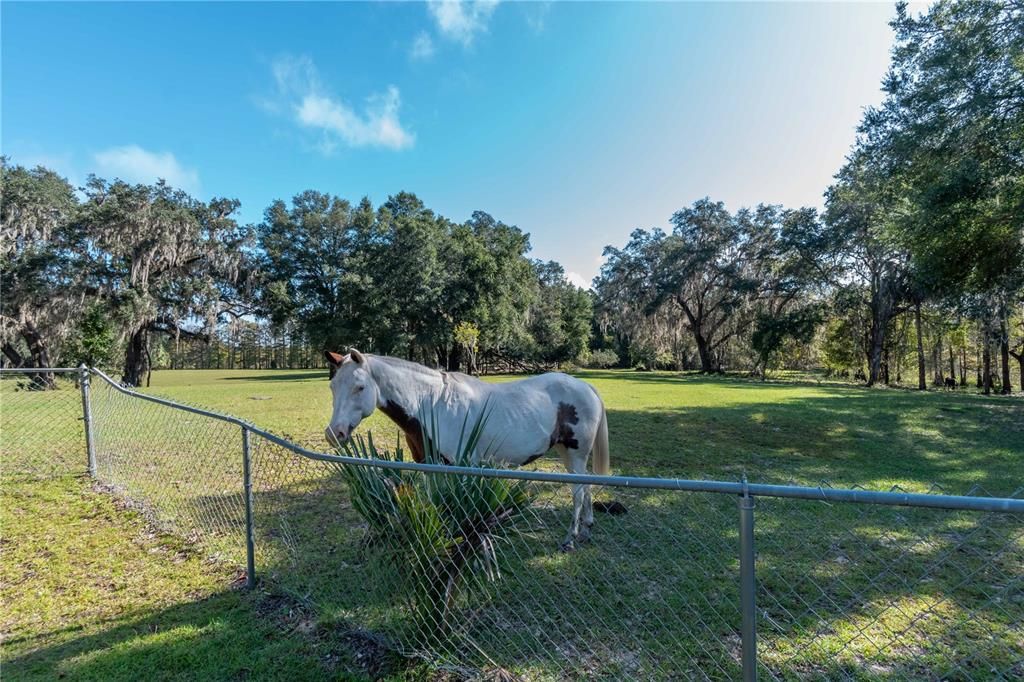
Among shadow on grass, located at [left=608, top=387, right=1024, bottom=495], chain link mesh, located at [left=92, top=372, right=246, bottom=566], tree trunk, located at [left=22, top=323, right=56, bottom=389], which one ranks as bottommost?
shadow on grass, located at [left=608, top=387, right=1024, bottom=495]

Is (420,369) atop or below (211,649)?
atop

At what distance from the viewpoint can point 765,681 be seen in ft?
7.05

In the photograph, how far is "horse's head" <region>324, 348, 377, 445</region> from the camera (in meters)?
2.98

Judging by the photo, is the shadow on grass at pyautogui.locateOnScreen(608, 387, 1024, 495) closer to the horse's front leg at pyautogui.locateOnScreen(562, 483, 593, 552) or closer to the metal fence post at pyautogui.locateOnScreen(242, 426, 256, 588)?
the horse's front leg at pyautogui.locateOnScreen(562, 483, 593, 552)

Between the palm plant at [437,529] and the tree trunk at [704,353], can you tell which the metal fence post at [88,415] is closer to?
the palm plant at [437,529]

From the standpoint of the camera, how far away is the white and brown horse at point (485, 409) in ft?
10.00

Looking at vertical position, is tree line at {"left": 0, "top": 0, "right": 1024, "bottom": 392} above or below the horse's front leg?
above

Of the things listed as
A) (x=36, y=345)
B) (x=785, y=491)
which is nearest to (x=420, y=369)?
(x=785, y=491)

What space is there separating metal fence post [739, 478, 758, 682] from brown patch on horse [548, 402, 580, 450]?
2270mm

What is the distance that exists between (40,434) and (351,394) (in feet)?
25.9

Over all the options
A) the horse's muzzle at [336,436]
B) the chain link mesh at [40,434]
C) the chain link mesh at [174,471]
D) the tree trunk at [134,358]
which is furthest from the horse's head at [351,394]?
the tree trunk at [134,358]

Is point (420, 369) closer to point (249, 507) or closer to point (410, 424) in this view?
point (410, 424)

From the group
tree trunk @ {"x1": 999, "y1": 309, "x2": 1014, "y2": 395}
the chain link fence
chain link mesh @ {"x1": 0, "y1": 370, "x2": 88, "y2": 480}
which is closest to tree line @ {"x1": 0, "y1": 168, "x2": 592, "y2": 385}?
chain link mesh @ {"x1": 0, "y1": 370, "x2": 88, "y2": 480}

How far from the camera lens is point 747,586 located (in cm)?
142
